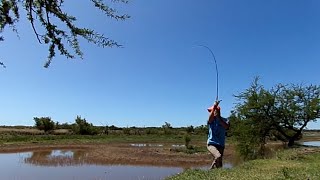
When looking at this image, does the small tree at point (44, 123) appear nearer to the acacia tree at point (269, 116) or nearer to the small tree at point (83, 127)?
the small tree at point (83, 127)

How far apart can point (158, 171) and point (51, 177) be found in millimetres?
6940

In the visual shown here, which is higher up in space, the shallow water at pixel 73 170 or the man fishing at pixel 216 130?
the man fishing at pixel 216 130

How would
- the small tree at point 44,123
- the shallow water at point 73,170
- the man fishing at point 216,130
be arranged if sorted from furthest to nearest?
1. the small tree at point 44,123
2. the shallow water at point 73,170
3. the man fishing at point 216,130

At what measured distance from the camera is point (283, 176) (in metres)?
10.8

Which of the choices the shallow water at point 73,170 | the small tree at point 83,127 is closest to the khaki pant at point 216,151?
the shallow water at point 73,170

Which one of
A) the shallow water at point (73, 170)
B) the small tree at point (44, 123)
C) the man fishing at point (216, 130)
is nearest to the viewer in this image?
the man fishing at point (216, 130)

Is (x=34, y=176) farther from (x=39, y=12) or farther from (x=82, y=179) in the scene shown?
(x=39, y=12)

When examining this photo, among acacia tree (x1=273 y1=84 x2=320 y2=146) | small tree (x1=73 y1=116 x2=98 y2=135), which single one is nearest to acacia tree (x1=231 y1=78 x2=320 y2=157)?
acacia tree (x1=273 y1=84 x2=320 y2=146)

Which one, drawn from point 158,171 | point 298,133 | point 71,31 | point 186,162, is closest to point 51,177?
point 158,171

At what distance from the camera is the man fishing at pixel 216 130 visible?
14.3m

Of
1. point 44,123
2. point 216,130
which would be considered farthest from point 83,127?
point 216,130

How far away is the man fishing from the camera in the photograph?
14.3 metres

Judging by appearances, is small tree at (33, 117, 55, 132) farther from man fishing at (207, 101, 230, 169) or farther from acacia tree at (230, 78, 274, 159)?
man fishing at (207, 101, 230, 169)

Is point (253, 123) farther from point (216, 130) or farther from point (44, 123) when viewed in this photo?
point (44, 123)
